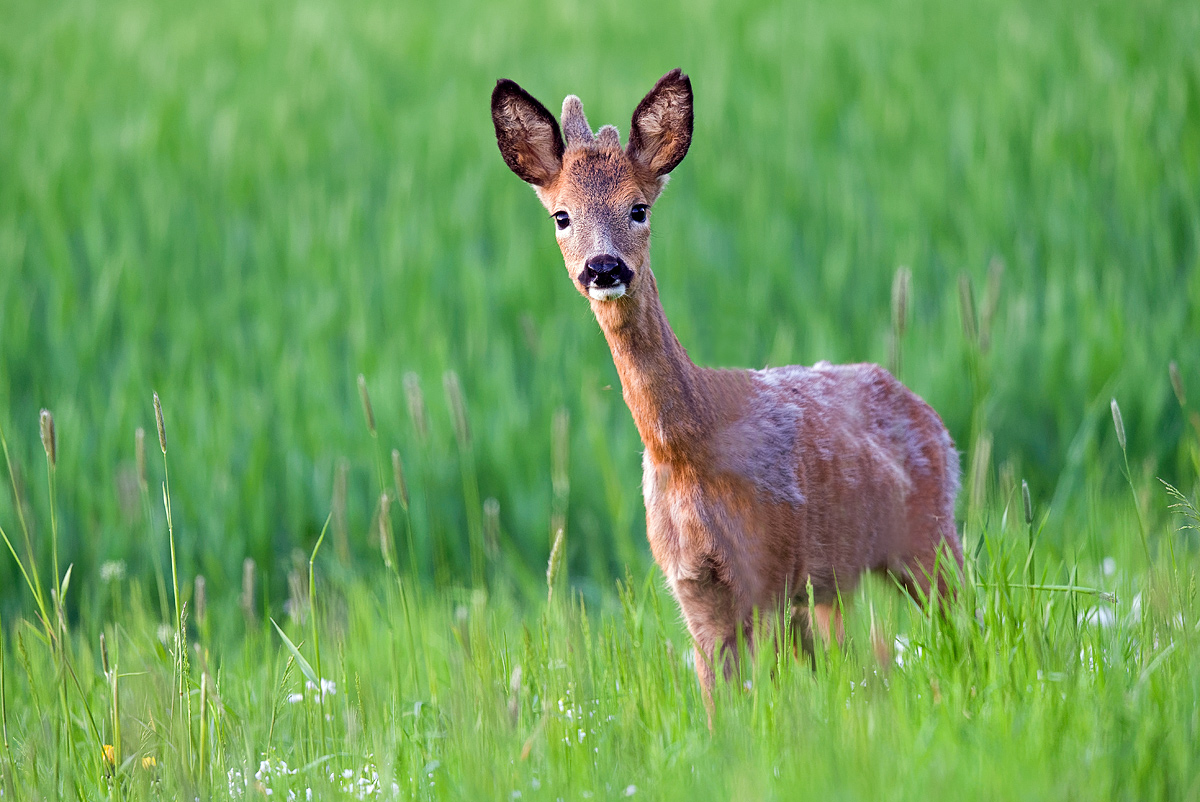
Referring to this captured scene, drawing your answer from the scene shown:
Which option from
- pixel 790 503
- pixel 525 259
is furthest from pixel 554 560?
pixel 525 259

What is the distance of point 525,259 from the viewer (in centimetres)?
798

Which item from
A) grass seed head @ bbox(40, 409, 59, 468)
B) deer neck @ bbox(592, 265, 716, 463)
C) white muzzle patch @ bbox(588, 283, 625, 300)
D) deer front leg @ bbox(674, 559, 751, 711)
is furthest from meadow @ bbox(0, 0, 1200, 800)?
white muzzle patch @ bbox(588, 283, 625, 300)

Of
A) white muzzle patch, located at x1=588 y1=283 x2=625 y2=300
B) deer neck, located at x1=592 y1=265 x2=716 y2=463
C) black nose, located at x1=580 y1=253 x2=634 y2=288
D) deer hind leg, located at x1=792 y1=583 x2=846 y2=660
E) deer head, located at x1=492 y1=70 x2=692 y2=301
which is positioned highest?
deer head, located at x1=492 y1=70 x2=692 y2=301

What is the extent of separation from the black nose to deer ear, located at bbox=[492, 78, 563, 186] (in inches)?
20.0

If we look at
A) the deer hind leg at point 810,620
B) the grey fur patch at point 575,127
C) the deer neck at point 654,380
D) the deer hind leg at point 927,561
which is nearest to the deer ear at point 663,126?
the grey fur patch at point 575,127

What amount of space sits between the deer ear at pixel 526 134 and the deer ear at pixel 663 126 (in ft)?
0.81

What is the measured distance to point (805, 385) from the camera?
13.5 feet

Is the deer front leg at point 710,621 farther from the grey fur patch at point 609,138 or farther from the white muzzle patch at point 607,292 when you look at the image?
the grey fur patch at point 609,138

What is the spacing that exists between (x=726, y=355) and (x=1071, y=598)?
3741mm

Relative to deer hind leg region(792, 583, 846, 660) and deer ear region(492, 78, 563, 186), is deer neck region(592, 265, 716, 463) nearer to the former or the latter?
deer ear region(492, 78, 563, 186)

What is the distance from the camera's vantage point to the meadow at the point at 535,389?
125 inches

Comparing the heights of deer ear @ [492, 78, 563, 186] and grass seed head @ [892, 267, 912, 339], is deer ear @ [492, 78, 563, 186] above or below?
above

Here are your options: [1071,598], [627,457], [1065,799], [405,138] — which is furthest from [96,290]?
[1065,799]

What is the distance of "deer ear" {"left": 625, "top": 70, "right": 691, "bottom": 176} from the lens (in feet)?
11.6
